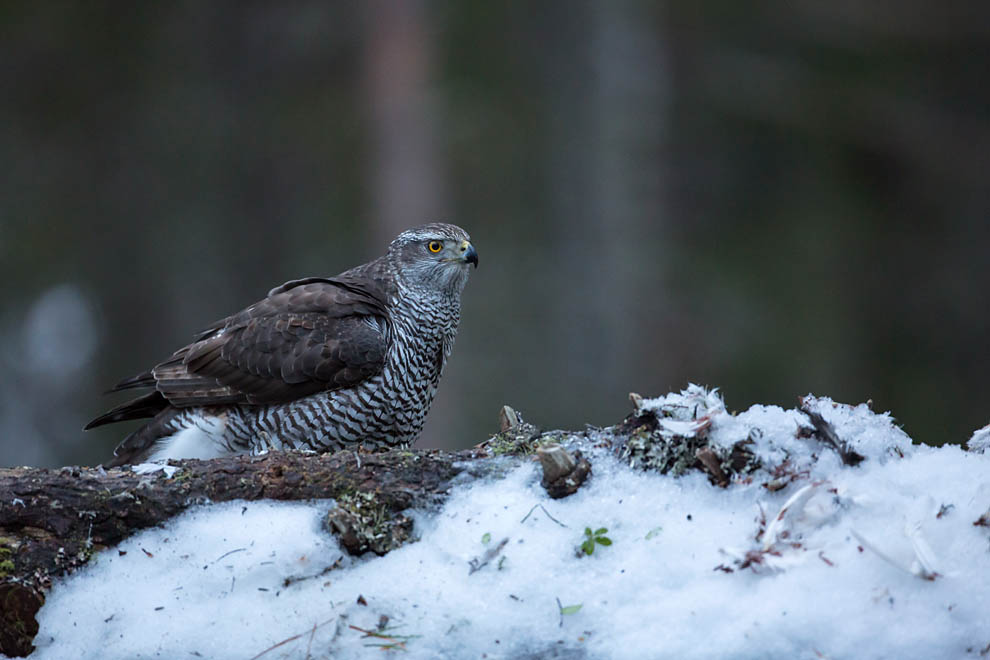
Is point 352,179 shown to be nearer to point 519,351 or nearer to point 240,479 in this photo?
point 519,351

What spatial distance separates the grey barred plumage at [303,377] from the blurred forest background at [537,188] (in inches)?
173

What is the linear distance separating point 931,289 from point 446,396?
21.6 feet

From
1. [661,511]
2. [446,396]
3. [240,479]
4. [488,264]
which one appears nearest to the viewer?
[661,511]

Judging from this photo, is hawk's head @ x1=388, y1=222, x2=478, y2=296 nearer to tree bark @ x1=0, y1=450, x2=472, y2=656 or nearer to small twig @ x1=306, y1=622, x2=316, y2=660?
tree bark @ x1=0, y1=450, x2=472, y2=656

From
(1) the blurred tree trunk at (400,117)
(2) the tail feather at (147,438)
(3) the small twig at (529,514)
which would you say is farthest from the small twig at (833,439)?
(1) the blurred tree trunk at (400,117)

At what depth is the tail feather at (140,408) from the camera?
461cm

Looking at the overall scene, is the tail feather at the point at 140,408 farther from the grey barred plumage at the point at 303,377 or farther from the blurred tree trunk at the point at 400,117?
the blurred tree trunk at the point at 400,117

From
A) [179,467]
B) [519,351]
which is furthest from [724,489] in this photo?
[519,351]

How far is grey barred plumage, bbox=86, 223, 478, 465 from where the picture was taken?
424 cm

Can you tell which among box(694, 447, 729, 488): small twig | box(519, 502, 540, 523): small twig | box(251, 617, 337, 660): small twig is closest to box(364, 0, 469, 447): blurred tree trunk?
box(519, 502, 540, 523): small twig

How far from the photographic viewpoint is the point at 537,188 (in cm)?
1210

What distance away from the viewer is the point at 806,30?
39.1 ft

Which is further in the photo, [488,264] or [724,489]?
[488,264]

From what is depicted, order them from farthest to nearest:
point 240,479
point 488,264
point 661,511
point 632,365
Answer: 1. point 488,264
2. point 632,365
3. point 240,479
4. point 661,511
